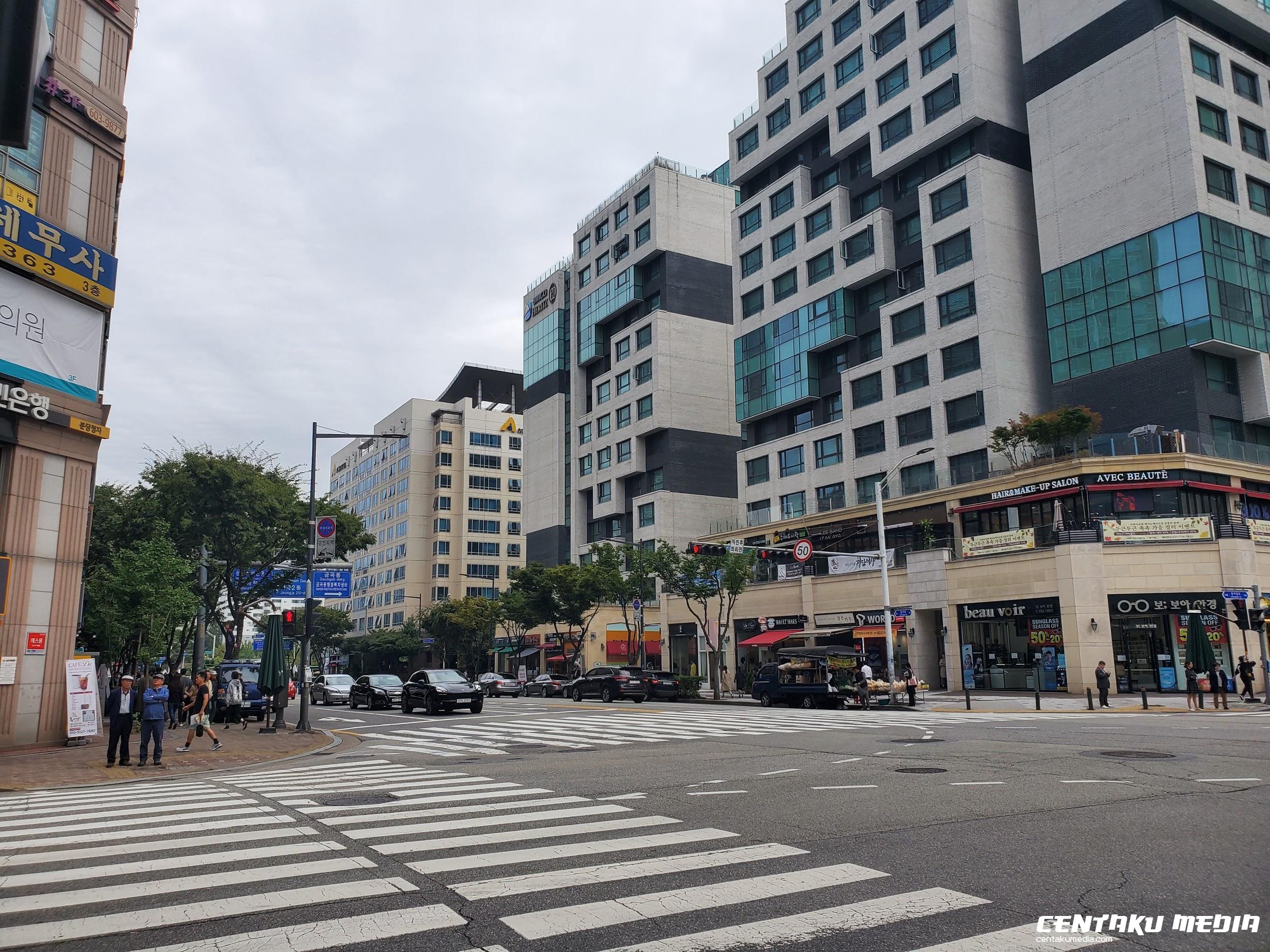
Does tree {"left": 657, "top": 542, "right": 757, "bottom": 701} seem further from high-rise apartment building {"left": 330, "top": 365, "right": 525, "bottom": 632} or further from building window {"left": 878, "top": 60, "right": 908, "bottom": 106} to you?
high-rise apartment building {"left": 330, "top": 365, "right": 525, "bottom": 632}

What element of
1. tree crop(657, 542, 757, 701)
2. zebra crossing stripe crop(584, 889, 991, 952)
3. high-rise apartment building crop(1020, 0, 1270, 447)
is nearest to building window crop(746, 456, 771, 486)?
tree crop(657, 542, 757, 701)

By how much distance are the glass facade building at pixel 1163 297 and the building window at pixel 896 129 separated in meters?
13.5

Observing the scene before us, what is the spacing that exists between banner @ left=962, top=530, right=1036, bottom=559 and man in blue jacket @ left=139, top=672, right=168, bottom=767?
116 ft

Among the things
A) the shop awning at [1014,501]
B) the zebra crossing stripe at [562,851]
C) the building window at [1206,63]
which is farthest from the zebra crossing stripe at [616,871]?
the building window at [1206,63]

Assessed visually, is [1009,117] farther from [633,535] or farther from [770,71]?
[633,535]

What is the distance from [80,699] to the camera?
2159 cm

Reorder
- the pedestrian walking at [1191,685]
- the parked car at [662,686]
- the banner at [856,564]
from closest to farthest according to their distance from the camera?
1. the pedestrian walking at [1191,685]
2. the parked car at [662,686]
3. the banner at [856,564]

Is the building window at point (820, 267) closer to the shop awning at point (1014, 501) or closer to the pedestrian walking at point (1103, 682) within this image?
the shop awning at point (1014, 501)

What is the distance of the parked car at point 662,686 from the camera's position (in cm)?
4338

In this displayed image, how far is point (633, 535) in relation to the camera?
74375 mm

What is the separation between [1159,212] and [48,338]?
153 ft

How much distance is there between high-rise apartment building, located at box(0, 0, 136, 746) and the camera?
20.4m

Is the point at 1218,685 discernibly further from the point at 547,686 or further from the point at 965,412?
the point at 547,686

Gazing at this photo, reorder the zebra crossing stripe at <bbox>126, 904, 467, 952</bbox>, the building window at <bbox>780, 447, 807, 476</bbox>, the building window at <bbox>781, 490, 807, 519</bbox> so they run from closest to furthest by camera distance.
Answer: the zebra crossing stripe at <bbox>126, 904, 467, 952</bbox>, the building window at <bbox>781, 490, 807, 519</bbox>, the building window at <bbox>780, 447, 807, 476</bbox>
